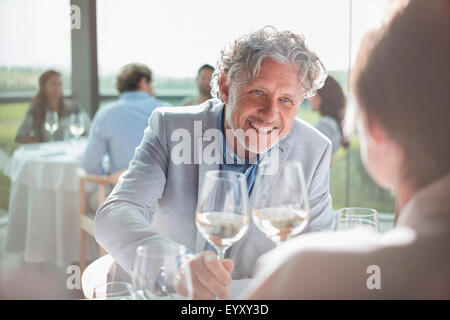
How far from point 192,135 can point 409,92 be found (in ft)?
3.80

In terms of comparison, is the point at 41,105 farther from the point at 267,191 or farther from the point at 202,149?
the point at 267,191

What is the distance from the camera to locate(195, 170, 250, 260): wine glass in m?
0.95

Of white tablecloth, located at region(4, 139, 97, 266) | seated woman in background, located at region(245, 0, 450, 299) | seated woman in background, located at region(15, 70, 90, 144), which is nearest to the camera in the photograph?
seated woman in background, located at region(245, 0, 450, 299)

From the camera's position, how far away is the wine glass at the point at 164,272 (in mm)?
790

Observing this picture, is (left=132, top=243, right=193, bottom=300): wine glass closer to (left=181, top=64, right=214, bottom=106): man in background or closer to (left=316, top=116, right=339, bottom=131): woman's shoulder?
(left=316, top=116, right=339, bottom=131): woman's shoulder

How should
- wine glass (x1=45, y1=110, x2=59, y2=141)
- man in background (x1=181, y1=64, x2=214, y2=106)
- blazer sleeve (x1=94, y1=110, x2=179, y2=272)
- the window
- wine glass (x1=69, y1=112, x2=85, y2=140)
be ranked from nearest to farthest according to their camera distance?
blazer sleeve (x1=94, y1=110, x2=179, y2=272)
wine glass (x1=45, y1=110, x2=59, y2=141)
man in background (x1=181, y1=64, x2=214, y2=106)
wine glass (x1=69, y1=112, x2=85, y2=140)
the window

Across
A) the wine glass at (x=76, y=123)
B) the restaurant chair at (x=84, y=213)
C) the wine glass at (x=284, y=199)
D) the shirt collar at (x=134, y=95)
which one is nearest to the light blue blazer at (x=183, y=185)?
the wine glass at (x=284, y=199)

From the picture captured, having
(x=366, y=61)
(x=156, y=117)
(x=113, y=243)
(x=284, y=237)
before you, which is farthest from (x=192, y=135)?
(x=366, y=61)

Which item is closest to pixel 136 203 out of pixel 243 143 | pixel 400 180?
pixel 243 143

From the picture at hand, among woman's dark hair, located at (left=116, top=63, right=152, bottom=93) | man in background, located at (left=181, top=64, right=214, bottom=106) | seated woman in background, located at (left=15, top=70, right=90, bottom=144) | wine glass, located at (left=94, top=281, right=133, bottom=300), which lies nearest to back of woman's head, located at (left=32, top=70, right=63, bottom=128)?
seated woman in background, located at (left=15, top=70, right=90, bottom=144)

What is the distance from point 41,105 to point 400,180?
420 cm

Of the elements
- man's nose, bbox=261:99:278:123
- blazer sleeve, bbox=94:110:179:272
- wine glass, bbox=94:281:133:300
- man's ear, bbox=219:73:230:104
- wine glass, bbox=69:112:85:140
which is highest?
man's ear, bbox=219:73:230:104

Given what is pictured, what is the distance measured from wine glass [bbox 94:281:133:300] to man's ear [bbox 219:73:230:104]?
1007mm

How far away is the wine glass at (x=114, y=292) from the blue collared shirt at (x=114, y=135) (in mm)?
2484
